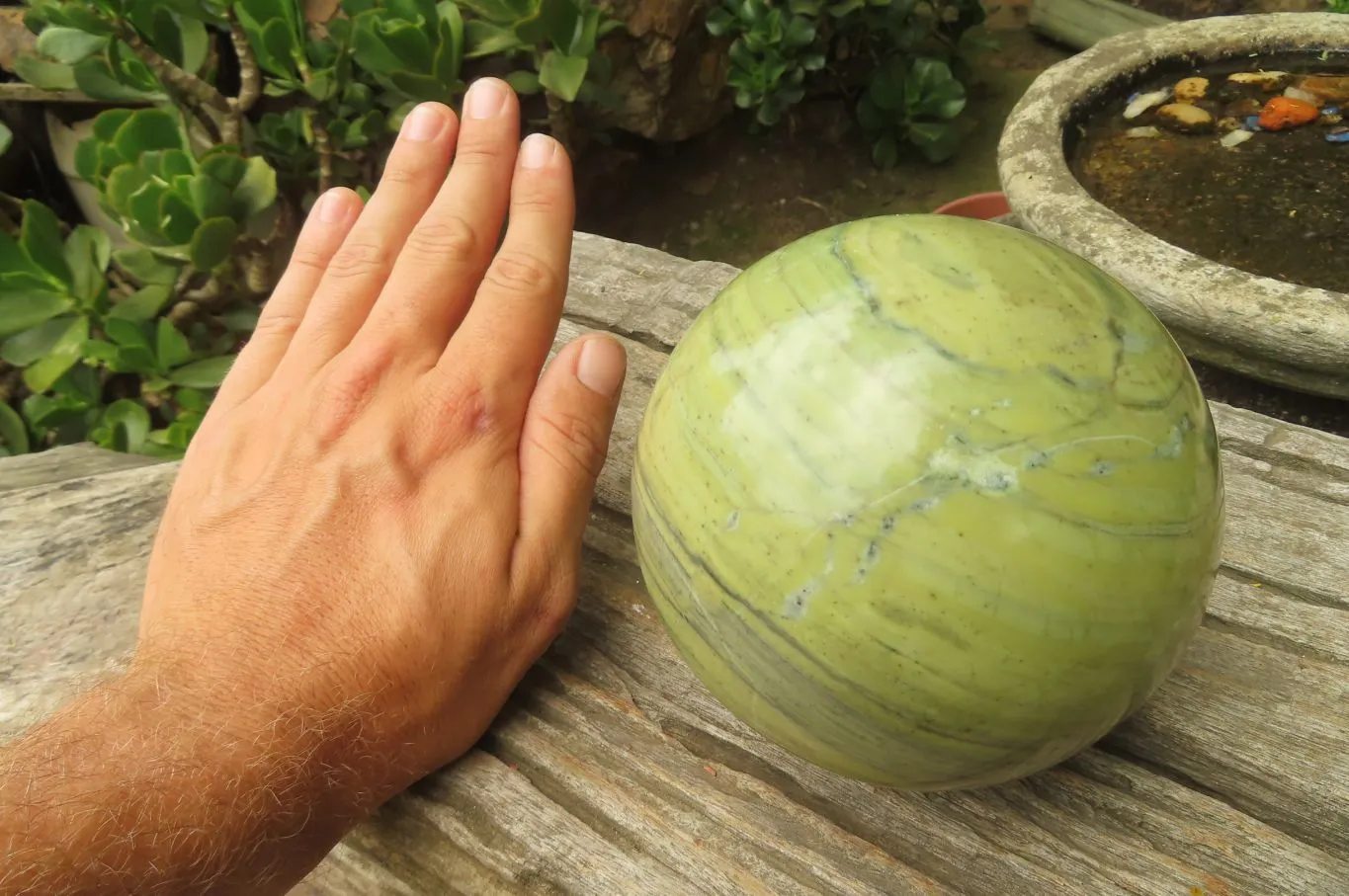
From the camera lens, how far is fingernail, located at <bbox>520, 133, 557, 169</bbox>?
1.21m

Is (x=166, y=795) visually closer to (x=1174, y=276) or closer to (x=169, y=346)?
(x=169, y=346)

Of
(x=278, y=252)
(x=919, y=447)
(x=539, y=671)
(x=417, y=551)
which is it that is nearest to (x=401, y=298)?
(x=417, y=551)

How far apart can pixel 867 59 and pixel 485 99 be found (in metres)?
1.90

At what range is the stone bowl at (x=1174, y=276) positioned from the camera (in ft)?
4.29

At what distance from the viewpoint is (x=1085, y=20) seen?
3.12 metres

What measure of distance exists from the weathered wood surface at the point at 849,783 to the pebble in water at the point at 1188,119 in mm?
893

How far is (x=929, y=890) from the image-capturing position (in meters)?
0.88

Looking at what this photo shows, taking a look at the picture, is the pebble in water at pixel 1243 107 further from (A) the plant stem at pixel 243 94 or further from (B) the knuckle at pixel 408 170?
(A) the plant stem at pixel 243 94

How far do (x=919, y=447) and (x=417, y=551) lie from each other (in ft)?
1.72

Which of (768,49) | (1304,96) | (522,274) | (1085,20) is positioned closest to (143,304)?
(522,274)

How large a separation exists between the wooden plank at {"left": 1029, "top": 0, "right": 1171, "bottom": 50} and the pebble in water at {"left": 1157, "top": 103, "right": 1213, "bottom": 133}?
133cm

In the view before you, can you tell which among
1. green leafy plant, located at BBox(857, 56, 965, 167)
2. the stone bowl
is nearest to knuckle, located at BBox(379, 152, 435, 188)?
the stone bowl

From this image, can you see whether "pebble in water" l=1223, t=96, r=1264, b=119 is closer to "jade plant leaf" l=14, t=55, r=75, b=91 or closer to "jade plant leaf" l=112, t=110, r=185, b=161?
"jade plant leaf" l=112, t=110, r=185, b=161

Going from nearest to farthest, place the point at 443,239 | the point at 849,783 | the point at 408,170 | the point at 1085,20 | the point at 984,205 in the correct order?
1. the point at 849,783
2. the point at 443,239
3. the point at 408,170
4. the point at 984,205
5. the point at 1085,20
